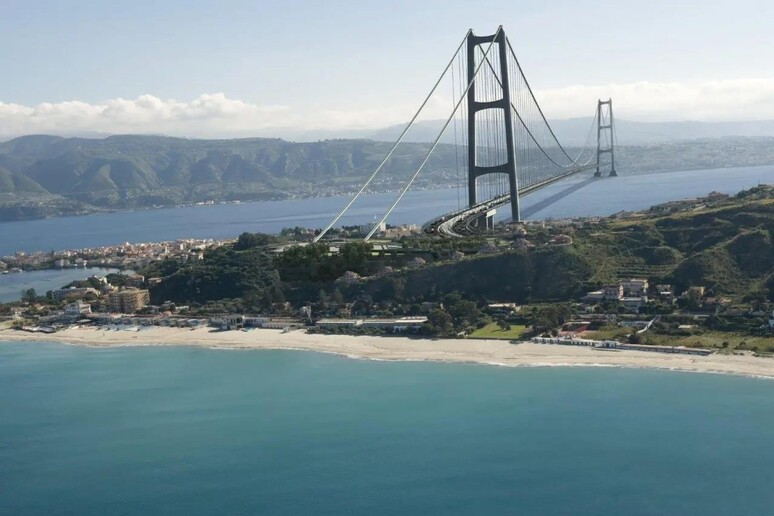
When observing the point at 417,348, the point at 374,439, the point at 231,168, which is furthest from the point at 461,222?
the point at 231,168

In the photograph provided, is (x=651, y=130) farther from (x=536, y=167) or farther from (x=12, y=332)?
(x=12, y=332)

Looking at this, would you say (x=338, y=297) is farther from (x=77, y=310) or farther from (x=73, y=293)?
(x=73, y=293)

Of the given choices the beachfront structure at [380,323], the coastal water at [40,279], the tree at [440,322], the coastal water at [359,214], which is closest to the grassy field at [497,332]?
the tree at [440,322]

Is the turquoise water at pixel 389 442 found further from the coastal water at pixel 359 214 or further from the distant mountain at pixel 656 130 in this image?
the distant mountain at pixel 656 130

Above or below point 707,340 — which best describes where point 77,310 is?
below

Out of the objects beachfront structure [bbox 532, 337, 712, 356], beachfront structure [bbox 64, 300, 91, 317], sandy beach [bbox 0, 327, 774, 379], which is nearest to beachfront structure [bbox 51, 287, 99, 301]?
beachfront structure [bbox 64, 300, 91, 317]

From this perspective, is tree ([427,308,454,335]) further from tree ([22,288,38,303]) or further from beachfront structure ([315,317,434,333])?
tree ([22,288,38,303])

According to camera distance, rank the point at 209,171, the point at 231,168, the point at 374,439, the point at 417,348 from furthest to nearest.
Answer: the point at 231,168 < the point at 209,171 < the point at 417,348 < the point at 374,439
